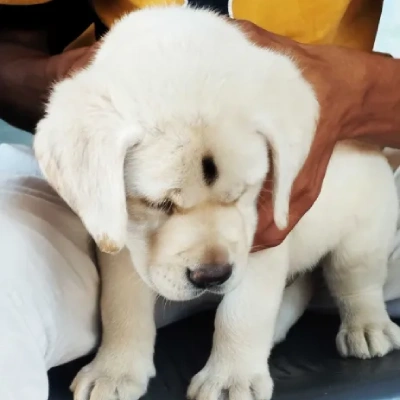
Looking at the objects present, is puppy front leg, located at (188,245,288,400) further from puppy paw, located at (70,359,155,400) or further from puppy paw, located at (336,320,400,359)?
puppy paw, located at (336,320,400,359)

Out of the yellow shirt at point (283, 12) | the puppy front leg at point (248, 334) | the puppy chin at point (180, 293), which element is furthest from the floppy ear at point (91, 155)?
the yellow shirt at point (283, 12)

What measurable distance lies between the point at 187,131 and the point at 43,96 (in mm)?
661

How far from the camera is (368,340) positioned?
1616 millimetres

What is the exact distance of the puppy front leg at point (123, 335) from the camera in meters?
1.44

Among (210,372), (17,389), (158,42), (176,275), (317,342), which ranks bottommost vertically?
(317,342)

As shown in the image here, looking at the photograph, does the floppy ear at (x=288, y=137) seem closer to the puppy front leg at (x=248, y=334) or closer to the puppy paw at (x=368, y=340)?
the puppy front leg at (x=248, y=334)

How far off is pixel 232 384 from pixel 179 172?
445mm

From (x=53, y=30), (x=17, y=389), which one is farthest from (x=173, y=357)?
(x=53, y=30)

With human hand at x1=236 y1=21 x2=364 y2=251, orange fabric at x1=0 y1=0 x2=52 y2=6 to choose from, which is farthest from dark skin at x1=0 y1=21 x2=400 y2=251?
orange fabric at x1=0 y1=0 x2=52 y2=6

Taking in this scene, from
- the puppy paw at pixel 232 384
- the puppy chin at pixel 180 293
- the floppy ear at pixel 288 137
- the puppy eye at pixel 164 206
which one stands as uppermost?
the floppy ear at pixel 288 137

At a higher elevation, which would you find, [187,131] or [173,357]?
[187,131]

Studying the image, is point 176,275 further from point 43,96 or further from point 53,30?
point 53,30

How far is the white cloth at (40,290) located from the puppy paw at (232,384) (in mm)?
227

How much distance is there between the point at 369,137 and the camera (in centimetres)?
174
